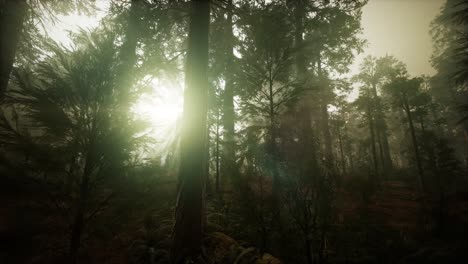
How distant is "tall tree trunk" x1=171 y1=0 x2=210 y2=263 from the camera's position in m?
5.00

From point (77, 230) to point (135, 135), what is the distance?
1857 millimetres

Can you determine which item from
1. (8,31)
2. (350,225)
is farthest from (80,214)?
(350,225)

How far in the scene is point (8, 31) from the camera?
275 inches

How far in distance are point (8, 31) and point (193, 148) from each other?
23.0 ft

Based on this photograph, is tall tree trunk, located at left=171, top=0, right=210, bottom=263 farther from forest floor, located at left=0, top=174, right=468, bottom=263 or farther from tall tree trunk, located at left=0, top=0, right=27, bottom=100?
tall tree trunk, located at left=0, top=0, right=27, bottom=100

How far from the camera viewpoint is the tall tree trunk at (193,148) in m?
5.00

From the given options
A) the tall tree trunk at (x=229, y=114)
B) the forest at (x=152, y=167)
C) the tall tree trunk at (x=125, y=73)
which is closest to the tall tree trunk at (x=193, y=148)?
the forest at (x=152, y=167)

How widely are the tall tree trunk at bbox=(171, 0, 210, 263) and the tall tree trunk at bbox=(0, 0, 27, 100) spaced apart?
18.3ft

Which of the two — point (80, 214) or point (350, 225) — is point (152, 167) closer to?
point (80, 214)

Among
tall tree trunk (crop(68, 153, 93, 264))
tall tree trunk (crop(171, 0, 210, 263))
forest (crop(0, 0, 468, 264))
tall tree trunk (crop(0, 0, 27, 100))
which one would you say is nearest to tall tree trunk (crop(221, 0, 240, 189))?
forest (crop(0, 0, 468, 264))

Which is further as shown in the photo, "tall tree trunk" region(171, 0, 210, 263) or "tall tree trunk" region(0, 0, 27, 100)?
"tall tree trunk" region(0, 0, 27, 100)

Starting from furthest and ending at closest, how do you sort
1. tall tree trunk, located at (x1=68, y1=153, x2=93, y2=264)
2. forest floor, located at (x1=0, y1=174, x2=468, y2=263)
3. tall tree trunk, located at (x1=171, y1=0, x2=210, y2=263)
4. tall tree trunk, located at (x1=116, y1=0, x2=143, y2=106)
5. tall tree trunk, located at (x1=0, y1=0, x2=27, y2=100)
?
tall tree trunk, located at (x1=0, y1=0, x2=27, y2=100) < tall tree trunk, located at (x1=171, y1=0, x2=210, y2=263) < tall tree trunk, located at (x1=116, y1=0, x2=143, y2=106) < tall tree trunk, located at (x1=68, y1=153, x2=93, y2=264) < forest floor, located at (x1=0, y1=174, x2=468, y2=263)

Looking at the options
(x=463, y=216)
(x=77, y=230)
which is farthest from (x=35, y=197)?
(x=463, y=216)

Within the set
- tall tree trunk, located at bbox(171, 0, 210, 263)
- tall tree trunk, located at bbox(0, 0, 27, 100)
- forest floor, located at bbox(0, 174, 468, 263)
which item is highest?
tall tree trunk, located at bbox(0, 0, 27, 100)
